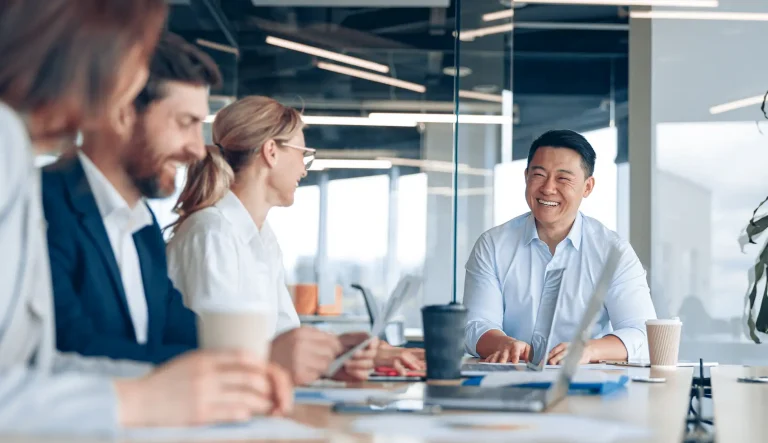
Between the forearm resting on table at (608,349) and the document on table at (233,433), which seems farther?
the forearm resting on table at (608,349)

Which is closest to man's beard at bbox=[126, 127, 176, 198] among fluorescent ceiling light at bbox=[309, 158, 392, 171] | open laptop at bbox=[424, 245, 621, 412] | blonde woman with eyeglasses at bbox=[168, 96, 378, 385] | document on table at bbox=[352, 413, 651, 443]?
blonde woman with eyeglasses at bbox=[168, 96, 378, 385]

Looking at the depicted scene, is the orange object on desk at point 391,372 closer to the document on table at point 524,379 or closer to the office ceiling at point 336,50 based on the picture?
the document on table at point 524,379

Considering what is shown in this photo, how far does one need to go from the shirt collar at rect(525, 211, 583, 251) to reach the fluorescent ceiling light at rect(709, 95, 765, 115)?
6.24 feet

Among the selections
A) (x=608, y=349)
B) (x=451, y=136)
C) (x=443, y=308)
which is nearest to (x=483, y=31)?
(x=451, y=136)

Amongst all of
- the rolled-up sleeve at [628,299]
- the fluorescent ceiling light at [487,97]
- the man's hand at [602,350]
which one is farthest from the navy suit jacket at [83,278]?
the fluorescent ceiling light at [487,97]

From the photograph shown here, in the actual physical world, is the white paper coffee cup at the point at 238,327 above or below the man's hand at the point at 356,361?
above

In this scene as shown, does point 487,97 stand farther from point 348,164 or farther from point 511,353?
point 511,353

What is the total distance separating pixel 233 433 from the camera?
1133 mm

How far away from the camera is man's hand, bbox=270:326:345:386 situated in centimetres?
171

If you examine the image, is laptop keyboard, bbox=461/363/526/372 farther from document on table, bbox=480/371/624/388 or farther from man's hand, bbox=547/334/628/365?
man's hand, bbox=547/334/628/365

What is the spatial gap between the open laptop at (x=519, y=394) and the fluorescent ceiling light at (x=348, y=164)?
3811 millimetres

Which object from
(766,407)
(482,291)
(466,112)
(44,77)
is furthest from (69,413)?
(466,112)

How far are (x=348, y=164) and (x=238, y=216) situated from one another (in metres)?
2.76

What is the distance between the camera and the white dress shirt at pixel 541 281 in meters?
3.38
